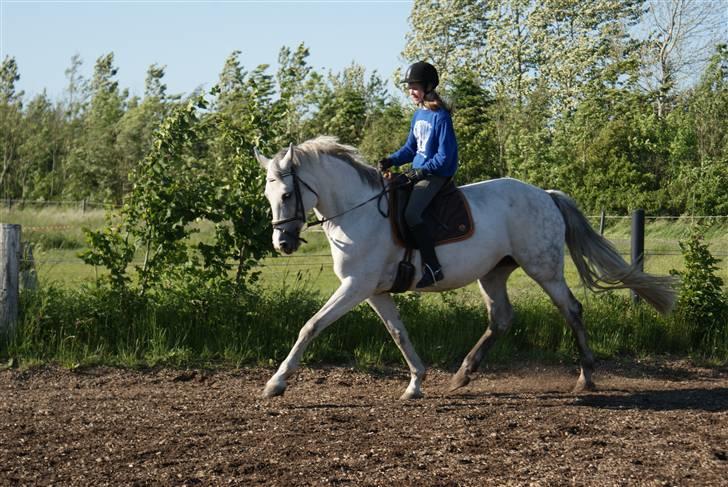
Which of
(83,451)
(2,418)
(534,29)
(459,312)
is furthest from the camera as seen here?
(534,29)

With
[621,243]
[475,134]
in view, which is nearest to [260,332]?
[621,243]

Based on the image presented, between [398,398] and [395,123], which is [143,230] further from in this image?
[395,123]

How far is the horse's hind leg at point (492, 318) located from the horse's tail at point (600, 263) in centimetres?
73

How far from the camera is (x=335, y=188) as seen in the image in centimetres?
734

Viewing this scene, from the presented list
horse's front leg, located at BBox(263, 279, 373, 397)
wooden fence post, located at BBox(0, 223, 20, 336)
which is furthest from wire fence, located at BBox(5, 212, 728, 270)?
horse's front leg, located at BBox(263, 279, 373, 397)

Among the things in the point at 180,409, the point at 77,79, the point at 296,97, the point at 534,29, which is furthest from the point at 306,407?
the point at 77,79

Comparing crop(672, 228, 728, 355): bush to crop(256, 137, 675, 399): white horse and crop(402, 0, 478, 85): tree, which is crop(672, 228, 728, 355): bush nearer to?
crop(256, 137, 675, 399): white horse

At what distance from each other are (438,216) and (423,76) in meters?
1.19

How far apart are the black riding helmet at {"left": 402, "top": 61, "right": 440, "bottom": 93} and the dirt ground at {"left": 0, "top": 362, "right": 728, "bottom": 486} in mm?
2659

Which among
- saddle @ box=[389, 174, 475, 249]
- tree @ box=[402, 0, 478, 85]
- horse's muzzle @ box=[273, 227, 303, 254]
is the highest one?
tree @ box=[402, 0, 478, 85]

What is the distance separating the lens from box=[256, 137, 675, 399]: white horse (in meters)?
7.09

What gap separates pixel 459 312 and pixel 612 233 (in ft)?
40.1

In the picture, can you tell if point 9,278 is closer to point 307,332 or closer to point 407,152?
point 307,332

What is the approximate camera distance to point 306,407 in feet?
22.6
